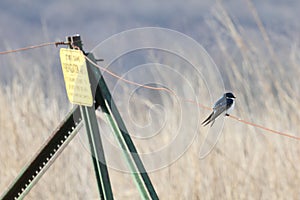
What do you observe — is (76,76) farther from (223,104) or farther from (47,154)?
(223,104)

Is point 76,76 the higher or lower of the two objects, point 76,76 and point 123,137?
the higher

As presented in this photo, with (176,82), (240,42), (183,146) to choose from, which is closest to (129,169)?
(183,146)

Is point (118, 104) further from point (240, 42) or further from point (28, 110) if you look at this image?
point (28, 110)

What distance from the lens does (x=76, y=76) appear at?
6.00ft

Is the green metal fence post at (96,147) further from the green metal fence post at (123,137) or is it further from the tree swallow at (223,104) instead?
the tree swallow at (223,104)

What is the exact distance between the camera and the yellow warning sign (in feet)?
5.91

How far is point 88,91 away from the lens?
1.80 m

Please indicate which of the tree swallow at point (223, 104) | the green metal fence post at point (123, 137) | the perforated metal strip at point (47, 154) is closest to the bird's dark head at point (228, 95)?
A: the tree swallow at point (223, 104)

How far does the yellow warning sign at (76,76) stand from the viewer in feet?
5.91

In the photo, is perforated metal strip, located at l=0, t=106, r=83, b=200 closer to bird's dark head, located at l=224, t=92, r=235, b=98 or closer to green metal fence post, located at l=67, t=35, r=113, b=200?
green metal fence post, located at l=67, t=35, r=113, b=200

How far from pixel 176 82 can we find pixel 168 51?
225 mm

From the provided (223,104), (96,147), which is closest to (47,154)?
(96,147)

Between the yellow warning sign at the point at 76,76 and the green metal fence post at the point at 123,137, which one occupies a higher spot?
the yellow warning sign at the point at 76,76

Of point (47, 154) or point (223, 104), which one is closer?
point (223, 104)
